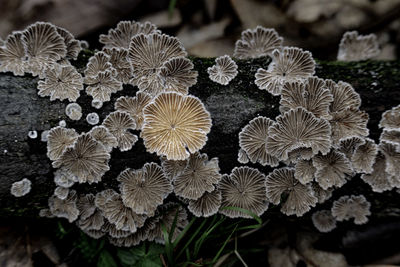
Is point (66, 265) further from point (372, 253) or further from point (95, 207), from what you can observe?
point (372, 253)

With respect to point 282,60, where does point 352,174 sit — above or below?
below

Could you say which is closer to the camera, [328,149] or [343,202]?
[328,149]

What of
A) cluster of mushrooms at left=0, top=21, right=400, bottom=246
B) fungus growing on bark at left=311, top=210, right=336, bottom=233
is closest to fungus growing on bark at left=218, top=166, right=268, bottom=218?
cluster of mushrooms at left=0, top=21, right=400, bottom=246

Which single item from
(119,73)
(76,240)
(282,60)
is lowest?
(76,240)

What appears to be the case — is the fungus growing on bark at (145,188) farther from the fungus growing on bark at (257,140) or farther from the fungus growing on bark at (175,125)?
the fungus growing on bark at (257,140)

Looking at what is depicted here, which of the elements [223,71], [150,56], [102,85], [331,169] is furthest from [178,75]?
[331,169]

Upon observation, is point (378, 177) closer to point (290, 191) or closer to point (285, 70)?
point (290, 191)

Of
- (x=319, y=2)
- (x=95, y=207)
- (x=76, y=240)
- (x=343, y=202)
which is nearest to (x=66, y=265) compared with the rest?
(x=76, y=240)
